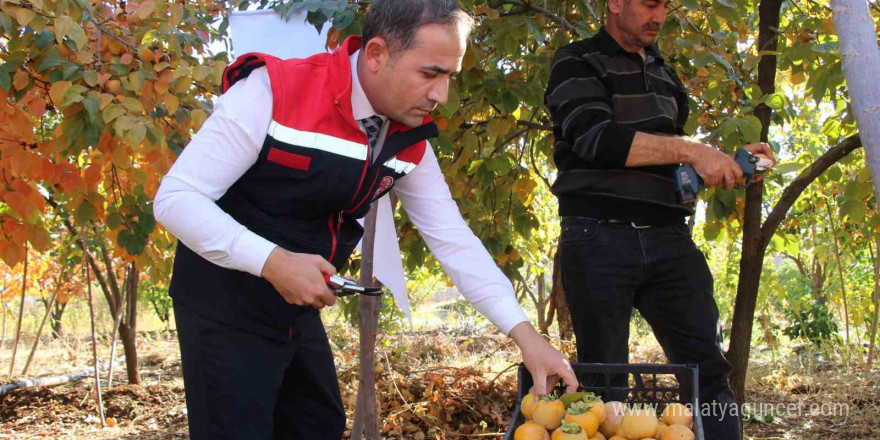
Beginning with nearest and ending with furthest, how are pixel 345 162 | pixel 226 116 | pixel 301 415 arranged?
pixel 226 116, pixel 345 162, pixel 301 415

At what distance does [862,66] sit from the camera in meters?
1.59

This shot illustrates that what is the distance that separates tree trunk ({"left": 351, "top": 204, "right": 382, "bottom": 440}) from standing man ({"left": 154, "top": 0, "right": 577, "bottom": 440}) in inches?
53.8

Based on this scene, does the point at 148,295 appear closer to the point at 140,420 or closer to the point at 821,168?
the point at 140,420

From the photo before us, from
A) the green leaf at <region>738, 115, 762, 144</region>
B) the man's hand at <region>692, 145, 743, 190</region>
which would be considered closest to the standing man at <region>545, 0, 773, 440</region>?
the man's hand at <region>692, 145, 743, 190</region>

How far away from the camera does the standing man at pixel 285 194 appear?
1512 mm

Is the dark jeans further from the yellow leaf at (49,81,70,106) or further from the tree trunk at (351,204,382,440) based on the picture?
the yellow leaf at (49,81,70,106)

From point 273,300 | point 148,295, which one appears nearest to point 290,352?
point 273,300

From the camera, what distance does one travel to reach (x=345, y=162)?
5.45ft

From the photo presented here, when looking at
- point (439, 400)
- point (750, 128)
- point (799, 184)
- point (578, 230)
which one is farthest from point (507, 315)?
point (439, 400)

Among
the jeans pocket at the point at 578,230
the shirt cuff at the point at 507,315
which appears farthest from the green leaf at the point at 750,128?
the shirt cuff at the point at 507,315

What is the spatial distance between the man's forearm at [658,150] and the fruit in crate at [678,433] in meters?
0.99

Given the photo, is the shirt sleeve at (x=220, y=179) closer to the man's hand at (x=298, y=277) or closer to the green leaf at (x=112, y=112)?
the man's hand at (x=298, y=277)

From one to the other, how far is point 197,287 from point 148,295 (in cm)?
1110

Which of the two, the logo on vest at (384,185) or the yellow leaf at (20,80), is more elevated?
the yellow leaf at (20,80)
